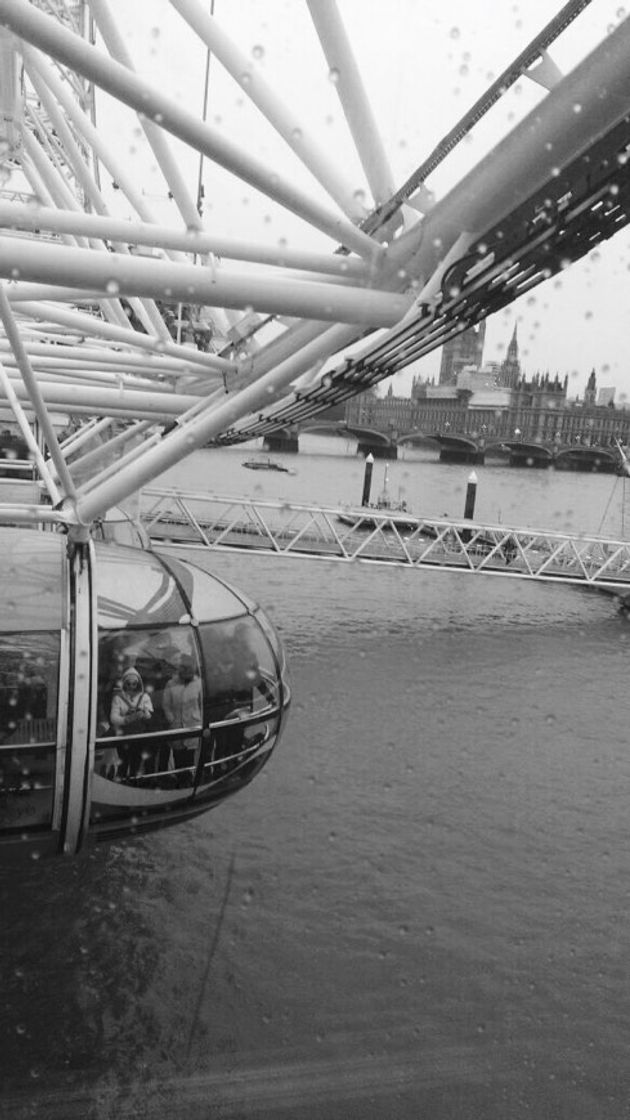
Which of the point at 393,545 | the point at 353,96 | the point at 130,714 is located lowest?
the point at 393,545

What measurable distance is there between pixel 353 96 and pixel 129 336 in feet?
13.7

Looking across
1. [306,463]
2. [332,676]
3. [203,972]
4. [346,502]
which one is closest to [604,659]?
[332,676]

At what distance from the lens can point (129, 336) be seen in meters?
8.16

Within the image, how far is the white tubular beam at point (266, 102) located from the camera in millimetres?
4461

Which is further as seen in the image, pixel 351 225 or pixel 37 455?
pixel 37 455

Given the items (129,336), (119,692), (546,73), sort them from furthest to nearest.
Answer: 1. (129,336)
2. (119,692)
3. (546,73)

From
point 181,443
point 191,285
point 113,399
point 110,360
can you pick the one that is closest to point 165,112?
point 191,285

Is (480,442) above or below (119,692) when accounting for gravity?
above

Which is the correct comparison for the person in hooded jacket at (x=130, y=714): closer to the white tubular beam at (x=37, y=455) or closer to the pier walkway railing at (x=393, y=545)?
the white tubular beam at (x=37, y=455)

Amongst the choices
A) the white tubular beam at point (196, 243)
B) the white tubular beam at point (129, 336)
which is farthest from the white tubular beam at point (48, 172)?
the white tubular beam at point (196, 243)

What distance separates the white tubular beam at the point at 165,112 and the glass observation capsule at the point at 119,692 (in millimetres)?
2528

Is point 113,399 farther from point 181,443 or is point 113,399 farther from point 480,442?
point 480,442

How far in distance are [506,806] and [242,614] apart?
5.17 m

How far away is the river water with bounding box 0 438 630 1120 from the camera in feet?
18.0
